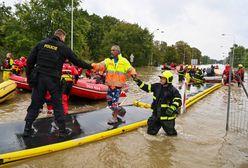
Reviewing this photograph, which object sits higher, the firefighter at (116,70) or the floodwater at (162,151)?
the firefighter at (116,70)

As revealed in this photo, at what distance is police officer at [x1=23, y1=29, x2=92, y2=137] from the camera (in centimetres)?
457

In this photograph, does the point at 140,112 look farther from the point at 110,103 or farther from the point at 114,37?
the point at 114,37

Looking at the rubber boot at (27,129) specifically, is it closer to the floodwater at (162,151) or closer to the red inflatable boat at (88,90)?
Result: the floodwater at (162,151)

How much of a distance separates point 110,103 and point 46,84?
181 cm

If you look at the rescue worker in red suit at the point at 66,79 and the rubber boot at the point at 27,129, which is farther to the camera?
the rescue worker in red suit at the point at 66,79

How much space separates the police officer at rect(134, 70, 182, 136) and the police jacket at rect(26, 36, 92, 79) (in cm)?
183

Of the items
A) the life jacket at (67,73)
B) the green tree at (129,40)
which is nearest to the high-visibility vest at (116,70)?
the life jacket at (67,73)

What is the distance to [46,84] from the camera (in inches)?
182

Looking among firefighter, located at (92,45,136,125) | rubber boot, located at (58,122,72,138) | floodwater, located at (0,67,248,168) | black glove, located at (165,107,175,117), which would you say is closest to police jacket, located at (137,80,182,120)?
black glove, located at (165,107,175,117)

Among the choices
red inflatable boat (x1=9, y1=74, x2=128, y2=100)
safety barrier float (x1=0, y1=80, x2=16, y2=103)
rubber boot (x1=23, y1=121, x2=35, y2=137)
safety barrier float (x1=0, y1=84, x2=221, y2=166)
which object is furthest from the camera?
red inflatable boat (x1=9, y1=74, x2=128, y2=100)

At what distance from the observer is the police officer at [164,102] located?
568 cm

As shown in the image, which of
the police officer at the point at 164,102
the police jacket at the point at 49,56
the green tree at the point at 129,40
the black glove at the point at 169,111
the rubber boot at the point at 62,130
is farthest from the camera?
the green tree at the point at 129,40

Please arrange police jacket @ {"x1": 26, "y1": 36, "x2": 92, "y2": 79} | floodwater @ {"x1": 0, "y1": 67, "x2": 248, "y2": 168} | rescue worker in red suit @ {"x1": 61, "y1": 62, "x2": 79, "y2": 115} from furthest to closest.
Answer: rescue worker in red suit @ {"x1": 61, "y1": 62, "x2": 79, "y2": 115}, police jacket @ {"x1": 26, "y1": 36, "x2": 92, "y2": 79}, floodwater @ {"x1": 0, "y1": 67, "x2": 248, "y2": 168}

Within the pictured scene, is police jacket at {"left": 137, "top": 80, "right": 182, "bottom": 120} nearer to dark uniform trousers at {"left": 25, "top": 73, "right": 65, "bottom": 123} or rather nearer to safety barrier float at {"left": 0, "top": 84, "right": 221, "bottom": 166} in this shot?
safety barrier float at {"left": 0, "top": 84, "right": 221, "bottom": 166}
